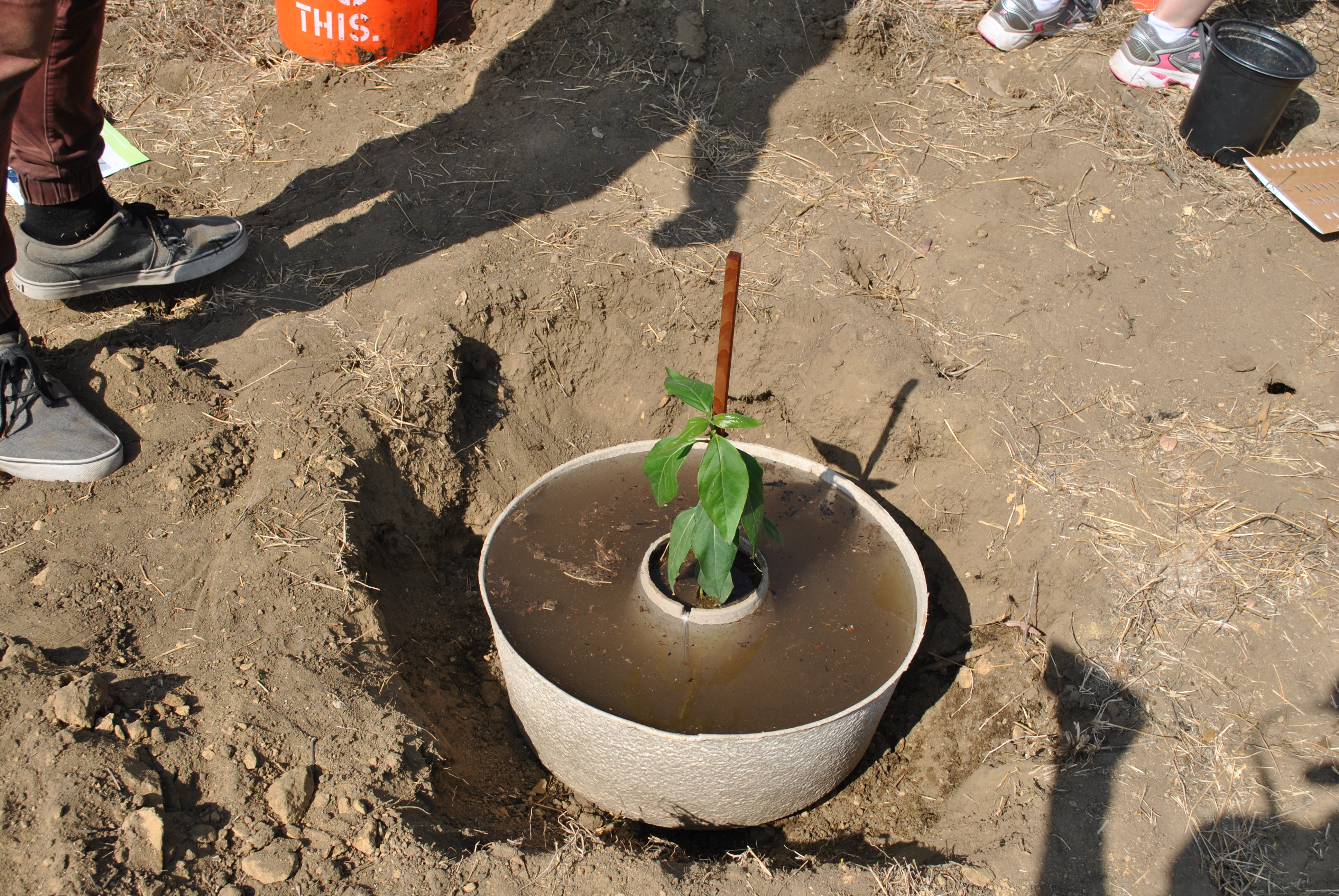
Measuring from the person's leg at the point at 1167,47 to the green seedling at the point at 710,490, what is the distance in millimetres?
3225

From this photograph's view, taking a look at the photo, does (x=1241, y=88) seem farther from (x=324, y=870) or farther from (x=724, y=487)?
(x=324, y=870)

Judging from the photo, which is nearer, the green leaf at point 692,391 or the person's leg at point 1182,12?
the green leaf at point 692,391

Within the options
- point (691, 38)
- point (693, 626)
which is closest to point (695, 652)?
point (693, 626)

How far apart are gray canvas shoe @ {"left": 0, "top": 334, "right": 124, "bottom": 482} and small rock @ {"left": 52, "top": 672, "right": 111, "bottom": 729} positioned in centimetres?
Result: 74

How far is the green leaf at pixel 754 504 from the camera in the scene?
1.75 meters

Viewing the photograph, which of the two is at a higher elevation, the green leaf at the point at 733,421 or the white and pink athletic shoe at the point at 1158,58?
the white and pink athletic shoe at the point at 1158,58

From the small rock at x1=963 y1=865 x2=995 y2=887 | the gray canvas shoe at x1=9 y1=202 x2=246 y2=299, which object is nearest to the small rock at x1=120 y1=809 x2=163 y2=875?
the small rock at x1=963 y1=865 x2=995 y2=887

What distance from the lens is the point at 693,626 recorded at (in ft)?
6.66

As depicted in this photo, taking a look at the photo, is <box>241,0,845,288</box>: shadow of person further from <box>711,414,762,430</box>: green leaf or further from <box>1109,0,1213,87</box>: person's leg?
<box>711,414,762,430</box>: green leaf

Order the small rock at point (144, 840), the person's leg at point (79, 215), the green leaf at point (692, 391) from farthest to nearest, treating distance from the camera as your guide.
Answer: the person's leg at point (79, 215) → the green leaf at point (692, 391) → the small rock at point (144, 840)

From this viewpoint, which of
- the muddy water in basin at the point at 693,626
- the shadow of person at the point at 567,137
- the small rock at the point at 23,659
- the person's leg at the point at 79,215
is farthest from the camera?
the shadow of person at the point at 567,137

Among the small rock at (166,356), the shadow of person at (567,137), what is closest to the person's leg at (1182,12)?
the shadow of person at (567,137)

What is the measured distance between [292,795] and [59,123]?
6.56 ft

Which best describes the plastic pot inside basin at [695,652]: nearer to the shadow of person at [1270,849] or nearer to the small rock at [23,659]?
the shadow of person at [1270,849]
